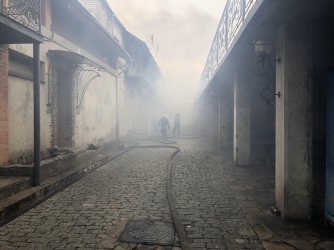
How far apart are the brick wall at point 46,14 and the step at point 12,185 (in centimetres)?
525

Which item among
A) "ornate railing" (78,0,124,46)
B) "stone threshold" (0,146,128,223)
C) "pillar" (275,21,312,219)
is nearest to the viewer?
"pillar" (275,21,312,219)

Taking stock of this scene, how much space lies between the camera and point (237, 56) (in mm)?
7371

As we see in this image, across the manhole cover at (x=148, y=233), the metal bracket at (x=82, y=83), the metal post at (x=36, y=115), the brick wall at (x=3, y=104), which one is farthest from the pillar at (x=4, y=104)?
the metal bracket at (x=82, y=83)

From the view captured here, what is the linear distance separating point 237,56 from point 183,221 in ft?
16.2

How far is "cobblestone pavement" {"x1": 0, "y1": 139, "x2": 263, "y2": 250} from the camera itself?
3689 millimetres

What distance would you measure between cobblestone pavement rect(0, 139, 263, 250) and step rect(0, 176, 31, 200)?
1.98ft

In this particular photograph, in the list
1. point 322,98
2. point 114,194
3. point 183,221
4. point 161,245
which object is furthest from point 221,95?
point 161,245

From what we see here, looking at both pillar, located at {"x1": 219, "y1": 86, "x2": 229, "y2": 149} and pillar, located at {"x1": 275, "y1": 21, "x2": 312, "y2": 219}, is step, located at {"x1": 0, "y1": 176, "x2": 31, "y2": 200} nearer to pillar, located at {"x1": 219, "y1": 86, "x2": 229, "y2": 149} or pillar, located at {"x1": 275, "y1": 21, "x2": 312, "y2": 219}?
pillar, located at {"x1": 275, "y1": 21, "x2": 312, "y2": 219}

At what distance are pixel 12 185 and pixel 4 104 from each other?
217cm

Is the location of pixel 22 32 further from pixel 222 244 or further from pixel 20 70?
pixel 222 244

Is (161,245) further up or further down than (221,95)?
further down

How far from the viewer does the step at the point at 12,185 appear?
16.2 feet

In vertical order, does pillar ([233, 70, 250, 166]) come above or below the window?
below

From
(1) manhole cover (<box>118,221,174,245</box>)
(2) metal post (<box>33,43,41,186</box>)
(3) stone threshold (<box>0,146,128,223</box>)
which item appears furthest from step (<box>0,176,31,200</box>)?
(1) manhole cover (<box>118,221,174,245</box>)
